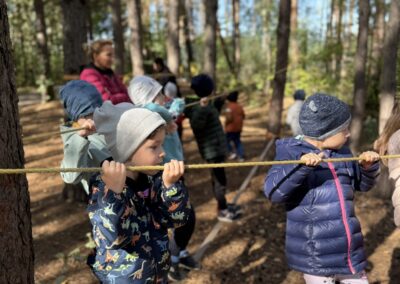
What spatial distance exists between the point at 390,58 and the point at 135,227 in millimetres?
4949

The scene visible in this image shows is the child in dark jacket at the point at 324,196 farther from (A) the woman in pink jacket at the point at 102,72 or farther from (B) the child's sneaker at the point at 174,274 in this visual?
(A) the woman in pink jacket at the point at 102,72

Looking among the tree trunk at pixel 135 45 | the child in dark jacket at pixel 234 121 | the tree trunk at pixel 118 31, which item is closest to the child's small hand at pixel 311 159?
the child in dark jacket at pixel 234 121

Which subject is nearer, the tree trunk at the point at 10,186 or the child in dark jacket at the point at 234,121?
the tree trunk at the point at 10,186

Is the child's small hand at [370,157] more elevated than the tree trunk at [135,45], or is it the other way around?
the tree trunk at [135,45]

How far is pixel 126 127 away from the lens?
2100 millimetres

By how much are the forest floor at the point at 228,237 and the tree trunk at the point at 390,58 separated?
154 cm

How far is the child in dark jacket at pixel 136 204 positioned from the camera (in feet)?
6.56

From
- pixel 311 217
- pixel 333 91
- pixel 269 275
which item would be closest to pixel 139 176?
pixel 311 217

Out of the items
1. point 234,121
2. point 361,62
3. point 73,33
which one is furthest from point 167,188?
point 234,121

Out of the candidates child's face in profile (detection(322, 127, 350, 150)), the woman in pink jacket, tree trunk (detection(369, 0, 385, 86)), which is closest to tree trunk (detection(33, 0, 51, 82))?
tree trunk (detection(369, 0, 385, 86))

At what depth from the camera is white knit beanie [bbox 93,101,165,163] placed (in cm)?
208

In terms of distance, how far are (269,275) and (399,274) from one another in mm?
1367

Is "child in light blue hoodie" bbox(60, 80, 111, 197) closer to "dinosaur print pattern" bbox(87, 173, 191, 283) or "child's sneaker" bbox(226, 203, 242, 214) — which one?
"dinosaur print pattern" bbox(87, 173, 191, 283)

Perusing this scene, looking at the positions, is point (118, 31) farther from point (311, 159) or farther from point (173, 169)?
point (173, 169)
